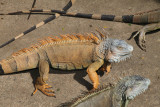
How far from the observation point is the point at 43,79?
4.57m

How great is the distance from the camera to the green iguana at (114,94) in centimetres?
343

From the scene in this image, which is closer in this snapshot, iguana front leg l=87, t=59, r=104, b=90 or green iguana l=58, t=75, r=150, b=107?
green iguana l=58, t=75, r=150, b=107

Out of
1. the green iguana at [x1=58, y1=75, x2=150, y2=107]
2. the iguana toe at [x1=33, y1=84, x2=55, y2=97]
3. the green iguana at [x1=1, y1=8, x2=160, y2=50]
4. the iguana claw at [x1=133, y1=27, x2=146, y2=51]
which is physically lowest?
the iguana toe at [x1=33, y1=84, x2=55, y2=97]

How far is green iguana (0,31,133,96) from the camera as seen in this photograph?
14.9 feet

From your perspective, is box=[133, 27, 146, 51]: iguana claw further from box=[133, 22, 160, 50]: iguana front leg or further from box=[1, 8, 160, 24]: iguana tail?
box=[1, 8, 160, 24]: iguana tail

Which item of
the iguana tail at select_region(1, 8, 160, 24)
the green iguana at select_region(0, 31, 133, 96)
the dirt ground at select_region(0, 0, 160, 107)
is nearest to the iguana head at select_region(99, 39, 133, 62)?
the green iguana at select_region(0, 31, 133, 96)

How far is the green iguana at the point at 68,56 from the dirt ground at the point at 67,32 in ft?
0.77

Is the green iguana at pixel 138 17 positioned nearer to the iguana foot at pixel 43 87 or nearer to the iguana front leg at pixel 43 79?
the iguana front leg at pixel 43 79

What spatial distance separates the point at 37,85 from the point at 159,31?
10.9 feet

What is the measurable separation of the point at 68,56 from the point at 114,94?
1477mm

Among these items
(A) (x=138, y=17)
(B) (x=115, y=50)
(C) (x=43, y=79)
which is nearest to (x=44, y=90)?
(C) (x=43, y=79)

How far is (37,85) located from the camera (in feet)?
15.4

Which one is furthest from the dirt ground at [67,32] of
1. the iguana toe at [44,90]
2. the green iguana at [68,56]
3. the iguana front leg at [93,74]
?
the iguana front leg at [93,74]

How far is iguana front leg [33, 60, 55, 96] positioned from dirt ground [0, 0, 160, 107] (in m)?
0.11
